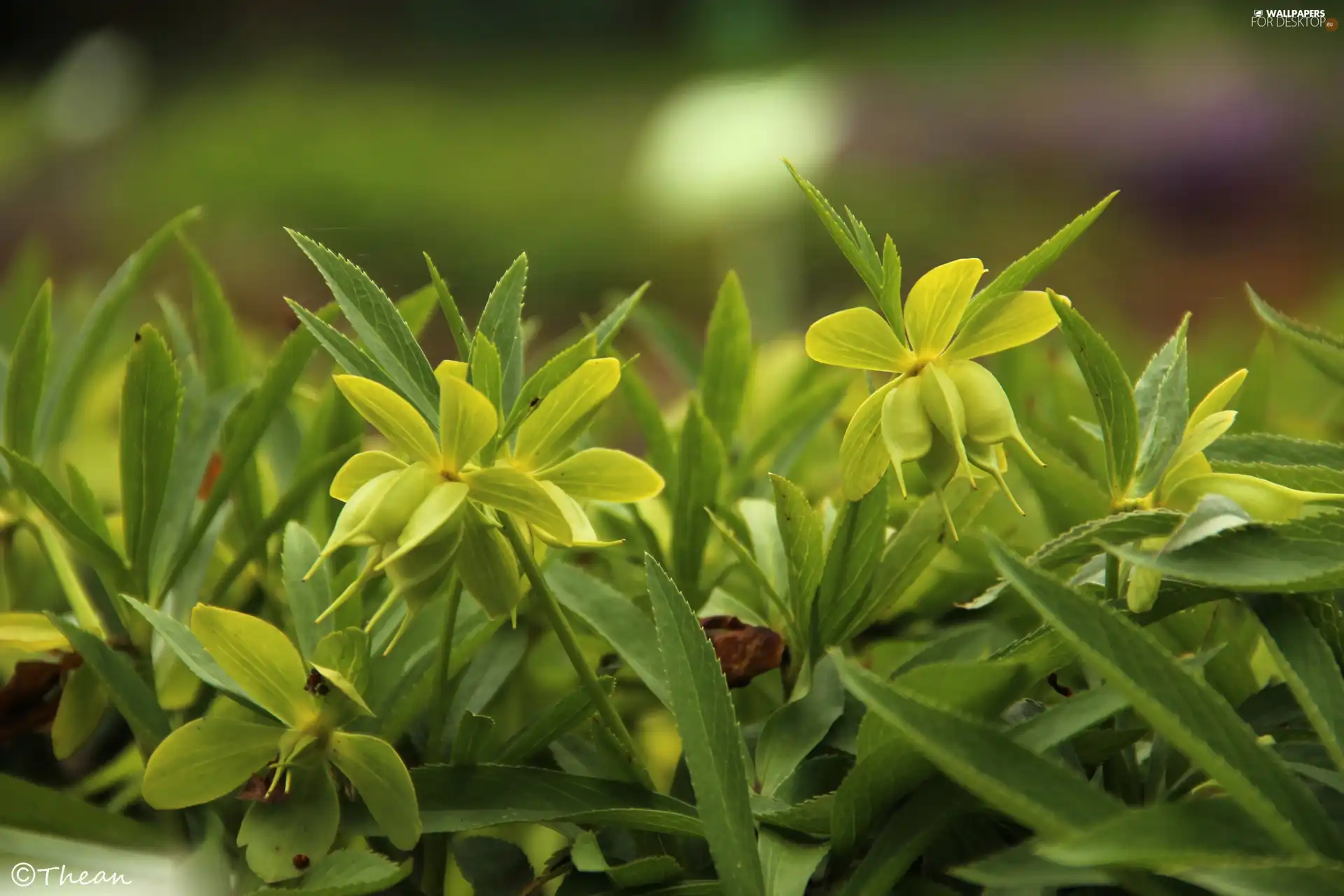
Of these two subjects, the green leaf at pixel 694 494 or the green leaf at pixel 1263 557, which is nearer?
the green leaf at pixel 1263 557

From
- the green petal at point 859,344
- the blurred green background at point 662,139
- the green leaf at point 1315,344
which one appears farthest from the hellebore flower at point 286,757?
the blurred green background at point 662,139

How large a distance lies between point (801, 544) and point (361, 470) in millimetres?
95

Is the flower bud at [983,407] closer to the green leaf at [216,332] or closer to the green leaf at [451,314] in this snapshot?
the green leaf at [451,314]

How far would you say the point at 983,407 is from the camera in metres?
0.20

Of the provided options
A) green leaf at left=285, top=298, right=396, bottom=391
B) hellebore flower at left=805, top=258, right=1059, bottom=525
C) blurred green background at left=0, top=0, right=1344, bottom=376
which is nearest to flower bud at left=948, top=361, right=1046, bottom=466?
hellebore flower at left=805, top=258, right=1059, bottom=525

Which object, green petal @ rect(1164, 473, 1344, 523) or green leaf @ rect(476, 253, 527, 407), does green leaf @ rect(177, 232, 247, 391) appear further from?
green petal @ rect(1164, 473, 1344, 523)

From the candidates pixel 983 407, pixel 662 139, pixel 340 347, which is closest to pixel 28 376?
pixel 340 347

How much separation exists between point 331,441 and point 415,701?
0.09m

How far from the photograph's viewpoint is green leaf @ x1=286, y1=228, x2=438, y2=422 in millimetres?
207

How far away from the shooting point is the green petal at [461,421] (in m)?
0.18

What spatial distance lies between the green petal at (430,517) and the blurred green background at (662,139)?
126 centimetres

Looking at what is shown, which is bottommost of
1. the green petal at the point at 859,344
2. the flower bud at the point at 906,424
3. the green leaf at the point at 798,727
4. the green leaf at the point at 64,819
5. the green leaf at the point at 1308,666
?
the green leaf at the point at 64,819

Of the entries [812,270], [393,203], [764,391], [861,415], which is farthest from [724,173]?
[393,203]

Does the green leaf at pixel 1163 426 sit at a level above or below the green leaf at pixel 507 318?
below
